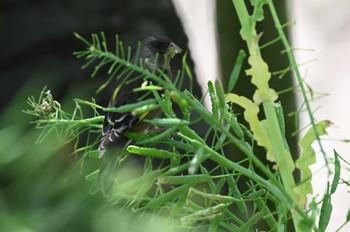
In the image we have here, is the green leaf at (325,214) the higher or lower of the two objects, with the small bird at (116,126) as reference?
lower

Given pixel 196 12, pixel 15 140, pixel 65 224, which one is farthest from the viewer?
pixel 196 12

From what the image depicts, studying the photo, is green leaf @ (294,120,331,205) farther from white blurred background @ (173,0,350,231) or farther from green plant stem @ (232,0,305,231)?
white blurred background @ (173,0,350,231)

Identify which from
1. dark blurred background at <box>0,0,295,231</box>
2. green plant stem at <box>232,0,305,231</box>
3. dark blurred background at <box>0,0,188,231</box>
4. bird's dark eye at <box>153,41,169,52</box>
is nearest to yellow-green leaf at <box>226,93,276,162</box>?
green plant stem at <box>232,0,305,231</box>

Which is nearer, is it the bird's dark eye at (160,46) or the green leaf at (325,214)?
the green leaf at (325,214)

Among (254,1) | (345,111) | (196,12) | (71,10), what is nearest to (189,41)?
(71,10)

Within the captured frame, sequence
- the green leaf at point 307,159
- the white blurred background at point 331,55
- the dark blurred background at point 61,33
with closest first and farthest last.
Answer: the green leaf at point 307,159
the dark blurred background at point 61,33
the white blurred background at point 331,55

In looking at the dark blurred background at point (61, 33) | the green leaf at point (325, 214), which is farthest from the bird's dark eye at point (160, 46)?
the green leaf at point (325, 214)

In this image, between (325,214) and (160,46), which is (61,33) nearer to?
(160,46)

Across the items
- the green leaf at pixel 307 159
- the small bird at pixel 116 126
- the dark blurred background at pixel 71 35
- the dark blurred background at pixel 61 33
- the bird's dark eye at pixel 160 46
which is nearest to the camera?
the green leaf at pixel 307 159

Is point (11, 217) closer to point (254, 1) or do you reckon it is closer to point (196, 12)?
point (254, 1)

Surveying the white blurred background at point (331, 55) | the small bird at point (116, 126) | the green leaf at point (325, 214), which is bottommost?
the white blurred background at point (331, 55)

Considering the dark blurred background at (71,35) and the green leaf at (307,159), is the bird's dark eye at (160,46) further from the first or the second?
the green leaf at (307,159)
